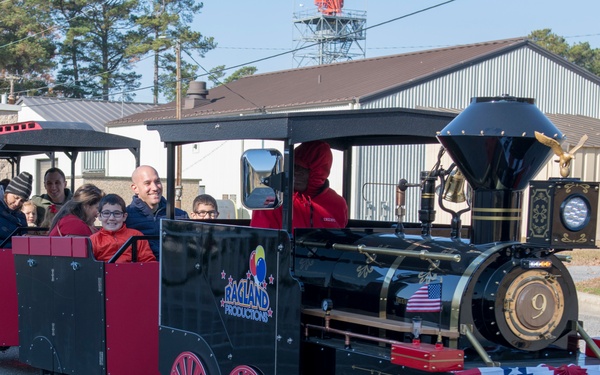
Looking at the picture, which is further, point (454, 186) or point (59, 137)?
point (59, 137)

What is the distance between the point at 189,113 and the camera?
31328 mm

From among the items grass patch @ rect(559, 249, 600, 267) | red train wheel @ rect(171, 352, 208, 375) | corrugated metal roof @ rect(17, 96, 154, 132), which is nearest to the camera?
red train wheel @ rect(171, 352, 208, 375)

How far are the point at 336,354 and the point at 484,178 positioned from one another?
115cm

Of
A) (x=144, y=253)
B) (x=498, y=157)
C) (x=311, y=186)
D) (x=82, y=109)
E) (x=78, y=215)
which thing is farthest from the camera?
(x=82, y=109)

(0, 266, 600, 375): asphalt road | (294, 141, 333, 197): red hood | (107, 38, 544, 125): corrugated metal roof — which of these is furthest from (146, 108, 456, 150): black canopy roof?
(107, 38, 544, 125): corrugated metal roof

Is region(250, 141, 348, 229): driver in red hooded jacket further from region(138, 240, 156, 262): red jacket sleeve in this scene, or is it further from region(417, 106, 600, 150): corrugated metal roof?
region(417, 106, 600, 150): corrugated metal roof

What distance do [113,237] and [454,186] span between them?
2537 millimetres

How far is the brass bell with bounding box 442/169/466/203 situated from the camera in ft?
16.7

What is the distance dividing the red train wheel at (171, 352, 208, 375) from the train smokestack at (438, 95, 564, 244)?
182 cm

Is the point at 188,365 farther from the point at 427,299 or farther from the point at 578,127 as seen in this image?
the point at 578,127

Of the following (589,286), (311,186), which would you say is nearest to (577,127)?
(589,286)

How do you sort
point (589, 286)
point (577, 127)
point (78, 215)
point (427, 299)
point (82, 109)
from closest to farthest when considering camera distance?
point (427, 299)
point (78, 215)
point (589, 286)
point (577, 127)
point (82, 109)

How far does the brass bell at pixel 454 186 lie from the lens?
201 inches

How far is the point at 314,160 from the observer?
547 centimetres
